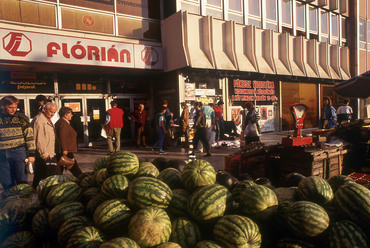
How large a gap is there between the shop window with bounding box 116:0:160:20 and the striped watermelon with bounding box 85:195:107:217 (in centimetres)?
1152

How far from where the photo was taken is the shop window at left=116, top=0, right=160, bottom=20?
1167 cm

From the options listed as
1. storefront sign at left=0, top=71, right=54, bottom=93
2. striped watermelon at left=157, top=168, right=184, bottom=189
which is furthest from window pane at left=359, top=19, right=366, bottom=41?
striped watermelon at left=157, top=168, right=184, bottom=189

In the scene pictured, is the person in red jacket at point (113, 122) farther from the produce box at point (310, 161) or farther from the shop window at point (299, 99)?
the shop window at point (299, 99)

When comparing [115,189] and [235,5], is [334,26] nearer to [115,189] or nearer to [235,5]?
[235,5]

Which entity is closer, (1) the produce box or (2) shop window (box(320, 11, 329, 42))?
(1) the produce box

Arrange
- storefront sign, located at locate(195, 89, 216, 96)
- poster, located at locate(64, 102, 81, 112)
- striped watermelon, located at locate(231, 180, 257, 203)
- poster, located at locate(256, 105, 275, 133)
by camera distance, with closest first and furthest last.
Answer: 1. striped watermelon, located at locate(231, 180, 257, 203)
2. poster, located at locate(64, 102, 81, 112)
3. storefront sign, located at locate(195, 89, 216, 96)
4. poster, located at locate(256, 105, 275, 133)

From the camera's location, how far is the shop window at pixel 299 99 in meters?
16.9

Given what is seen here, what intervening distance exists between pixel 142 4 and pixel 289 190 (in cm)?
1246

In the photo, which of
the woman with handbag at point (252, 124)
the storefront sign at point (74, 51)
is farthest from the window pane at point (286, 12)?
the woman with handbag at point (252, 124)

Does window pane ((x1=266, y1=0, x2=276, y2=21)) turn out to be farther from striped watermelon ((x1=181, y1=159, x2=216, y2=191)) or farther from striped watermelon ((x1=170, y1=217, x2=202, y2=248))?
striped watermelon ((x1=170, y1=217, x2=202, y2=248))

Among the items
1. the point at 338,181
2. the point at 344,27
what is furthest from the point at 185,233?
the point at 344,27

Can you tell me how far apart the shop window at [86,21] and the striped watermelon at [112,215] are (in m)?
10.8

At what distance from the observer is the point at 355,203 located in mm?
1912

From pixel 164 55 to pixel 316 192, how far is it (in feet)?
38.0
